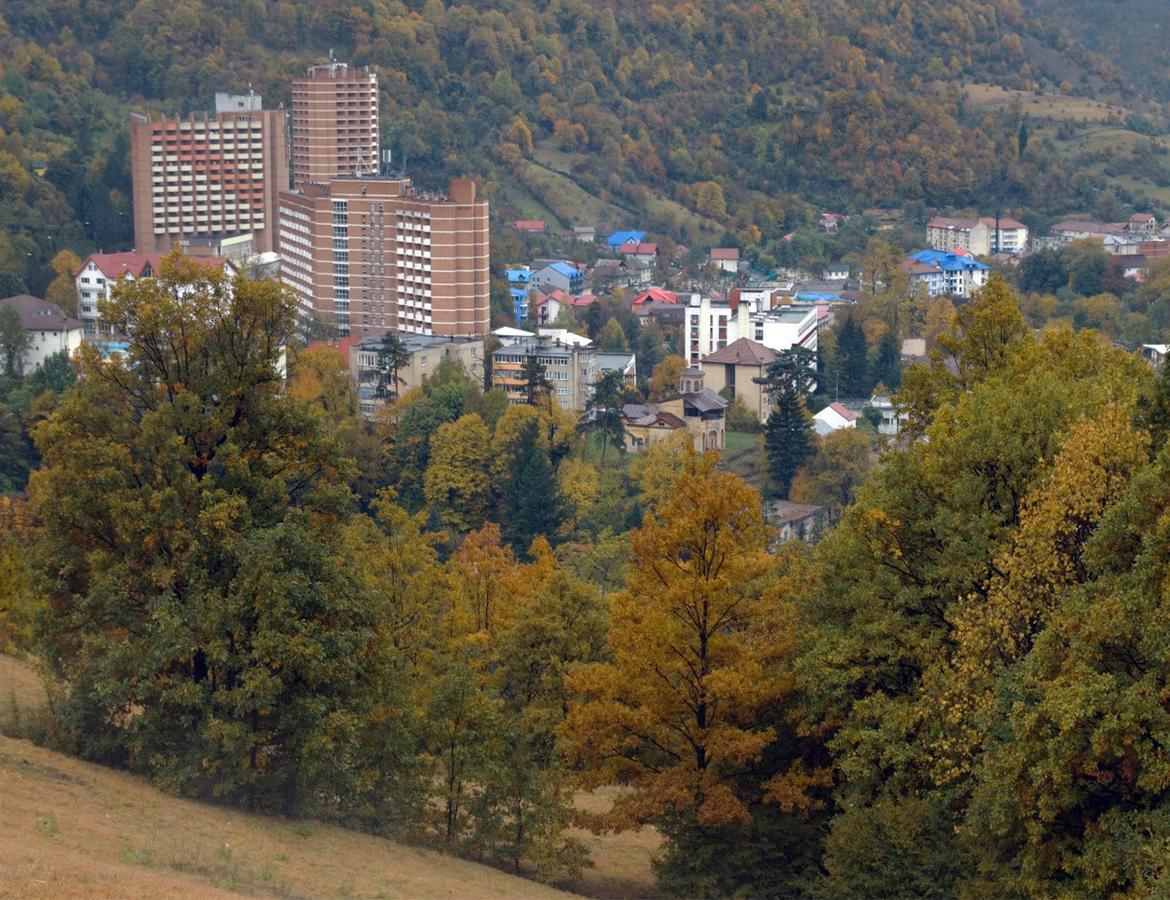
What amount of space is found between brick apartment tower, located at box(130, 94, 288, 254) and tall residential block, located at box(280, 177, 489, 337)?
6.68 metres

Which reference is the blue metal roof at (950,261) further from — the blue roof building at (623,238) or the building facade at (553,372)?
the building facade at (553,372)

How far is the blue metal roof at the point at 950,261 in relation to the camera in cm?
9081

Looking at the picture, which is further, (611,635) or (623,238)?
(623,238)

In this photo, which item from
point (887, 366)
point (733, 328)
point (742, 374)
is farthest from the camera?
point (733, 328)

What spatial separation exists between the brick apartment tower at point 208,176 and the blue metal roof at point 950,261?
3085 centimetres

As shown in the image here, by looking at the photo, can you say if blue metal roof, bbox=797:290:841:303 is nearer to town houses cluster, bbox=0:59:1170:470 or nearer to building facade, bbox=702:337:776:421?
town houses cluster, bbox=0:59:1170:470

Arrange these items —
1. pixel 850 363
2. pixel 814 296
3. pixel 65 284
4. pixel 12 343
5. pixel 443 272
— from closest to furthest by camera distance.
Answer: pixel 12 343 → pixel 443 272 → pixel 65 284 → pixel 850 363 → pixel 814 296

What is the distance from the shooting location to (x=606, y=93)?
111938 millimetres

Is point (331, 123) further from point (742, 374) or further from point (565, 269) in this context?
point (742, 374)

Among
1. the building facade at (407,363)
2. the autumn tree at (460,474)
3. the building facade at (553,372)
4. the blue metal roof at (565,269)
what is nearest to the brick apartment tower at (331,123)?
the blue metal roof at (565,269)

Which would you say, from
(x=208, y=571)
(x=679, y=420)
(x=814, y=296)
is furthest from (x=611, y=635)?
(x=814, y=296)

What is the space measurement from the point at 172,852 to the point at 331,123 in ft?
228

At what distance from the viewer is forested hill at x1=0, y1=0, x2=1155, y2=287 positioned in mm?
91875

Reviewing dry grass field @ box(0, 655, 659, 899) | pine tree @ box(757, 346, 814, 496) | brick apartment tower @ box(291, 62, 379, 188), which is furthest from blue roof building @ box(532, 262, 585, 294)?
dry grass field @ box(0, 655, 659, 899)
